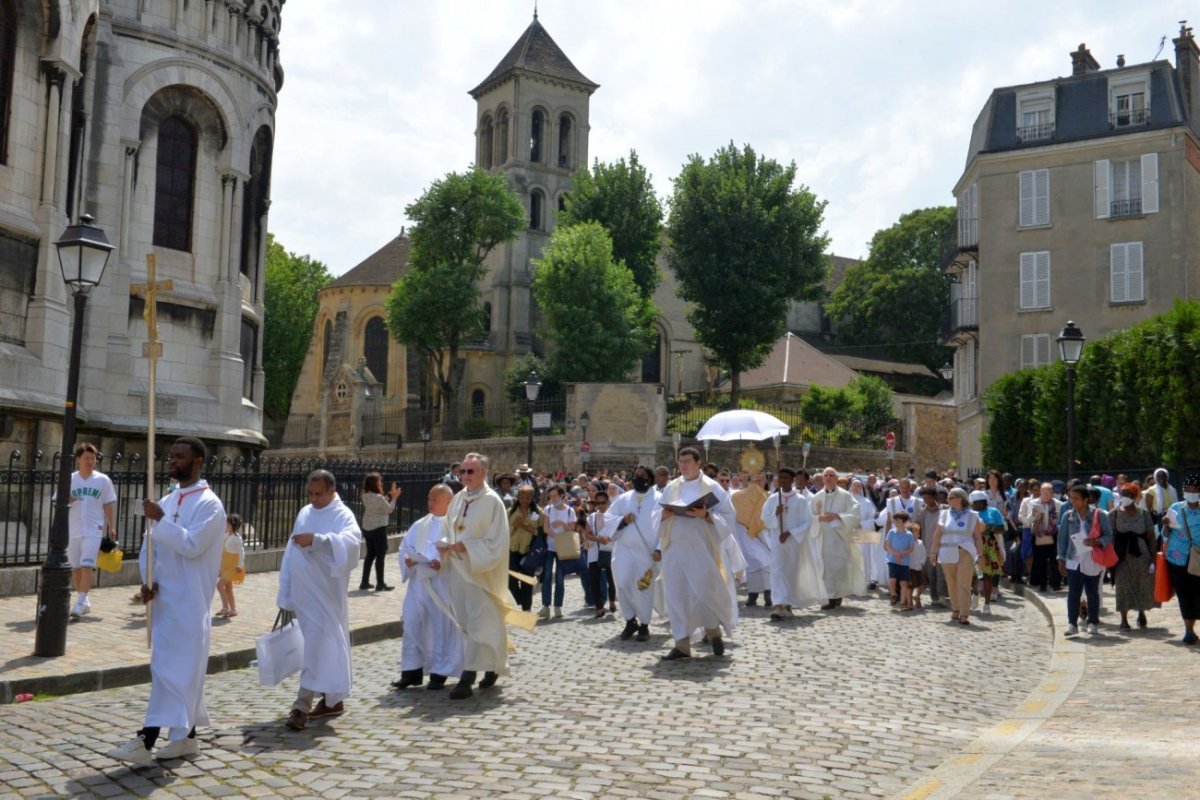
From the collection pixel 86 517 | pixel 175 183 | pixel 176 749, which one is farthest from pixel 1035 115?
pixel 176 749

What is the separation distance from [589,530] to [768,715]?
7.02 metres

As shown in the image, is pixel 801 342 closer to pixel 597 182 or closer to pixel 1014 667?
pixel 597 182

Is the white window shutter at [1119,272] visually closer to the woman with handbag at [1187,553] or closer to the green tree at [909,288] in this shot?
the woman with handbag at [1187,553]

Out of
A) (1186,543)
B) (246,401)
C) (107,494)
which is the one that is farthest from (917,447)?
(107,494)

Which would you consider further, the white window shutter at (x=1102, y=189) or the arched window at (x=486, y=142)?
the arched window at (x=486, y=142)

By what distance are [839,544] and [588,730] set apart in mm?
8989

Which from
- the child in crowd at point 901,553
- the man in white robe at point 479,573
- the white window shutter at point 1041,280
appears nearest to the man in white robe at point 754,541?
the child in crowd at point 901,553

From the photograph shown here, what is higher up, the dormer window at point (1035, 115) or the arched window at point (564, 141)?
the arched window at point (564, 141)

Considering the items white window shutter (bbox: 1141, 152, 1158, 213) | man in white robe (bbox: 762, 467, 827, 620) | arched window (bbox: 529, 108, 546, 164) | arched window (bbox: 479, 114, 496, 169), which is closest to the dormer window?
white window shutter (bbox: 1141, 152, 1158, 213)

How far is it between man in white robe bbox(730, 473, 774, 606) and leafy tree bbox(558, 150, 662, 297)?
41.2m

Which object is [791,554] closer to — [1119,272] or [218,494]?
[218,494]

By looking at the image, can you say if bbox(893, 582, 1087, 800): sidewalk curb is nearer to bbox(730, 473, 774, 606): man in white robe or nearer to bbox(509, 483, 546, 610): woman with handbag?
bbox(730, 473, 774, 606): man in white robe

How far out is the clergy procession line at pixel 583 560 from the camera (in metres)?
6.93

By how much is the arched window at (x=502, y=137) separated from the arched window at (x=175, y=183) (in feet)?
146
